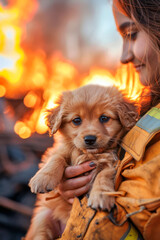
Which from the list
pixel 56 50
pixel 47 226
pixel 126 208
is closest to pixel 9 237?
pixel 47 226

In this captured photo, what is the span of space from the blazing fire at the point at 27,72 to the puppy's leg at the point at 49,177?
5553 mm

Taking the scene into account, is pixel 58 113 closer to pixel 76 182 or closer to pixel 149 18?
pixel 76 182

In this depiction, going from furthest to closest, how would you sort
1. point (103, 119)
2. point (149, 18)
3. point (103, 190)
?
1. point (103, 119)
2. point (149, 18)
3. point (103, 190)

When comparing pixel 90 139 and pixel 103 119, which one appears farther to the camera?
pixel 103 119

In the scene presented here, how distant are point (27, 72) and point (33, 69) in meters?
0.39

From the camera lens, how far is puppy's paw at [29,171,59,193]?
2025 millimetres

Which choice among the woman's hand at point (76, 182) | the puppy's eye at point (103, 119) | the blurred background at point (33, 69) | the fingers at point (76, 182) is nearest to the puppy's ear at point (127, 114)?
the puppy's eye at point (103, 119)

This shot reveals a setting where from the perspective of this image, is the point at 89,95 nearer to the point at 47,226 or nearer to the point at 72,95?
the point at 72,95

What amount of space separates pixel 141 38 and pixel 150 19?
0.60 ft

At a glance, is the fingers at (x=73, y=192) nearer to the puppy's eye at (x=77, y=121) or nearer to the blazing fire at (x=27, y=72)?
the puppy's eye at (x=77, y=121)

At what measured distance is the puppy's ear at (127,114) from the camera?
2184 mm

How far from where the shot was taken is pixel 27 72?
10.4 meters

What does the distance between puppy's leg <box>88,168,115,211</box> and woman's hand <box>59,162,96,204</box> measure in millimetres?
168

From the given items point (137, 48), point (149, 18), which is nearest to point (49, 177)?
point (137, 48)
